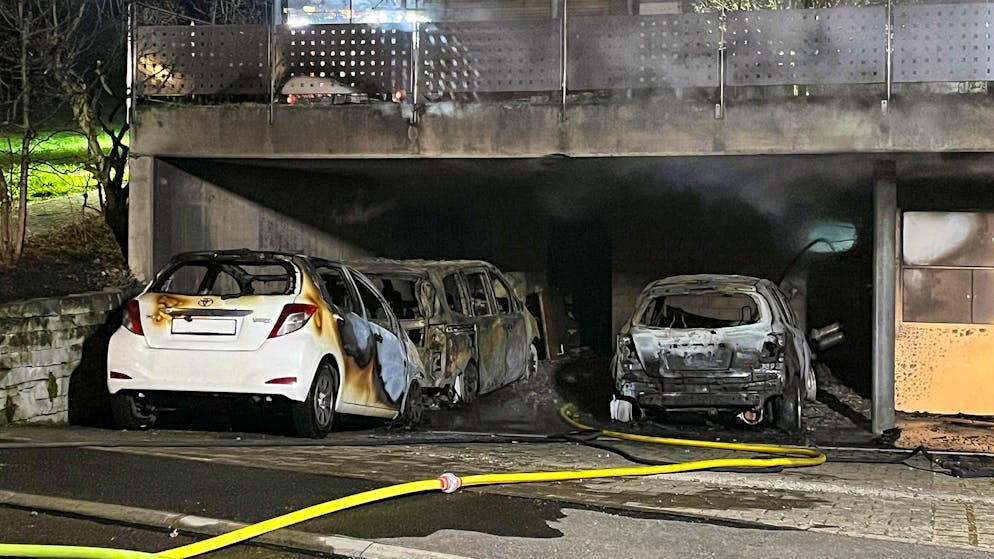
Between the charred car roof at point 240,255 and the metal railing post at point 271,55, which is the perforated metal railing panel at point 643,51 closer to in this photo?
the metal railing post at point 271,55

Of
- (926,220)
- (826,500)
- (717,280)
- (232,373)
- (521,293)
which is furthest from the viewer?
(521,293)

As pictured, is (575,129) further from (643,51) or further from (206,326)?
(206,326)

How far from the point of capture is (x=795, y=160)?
11930 millimetres

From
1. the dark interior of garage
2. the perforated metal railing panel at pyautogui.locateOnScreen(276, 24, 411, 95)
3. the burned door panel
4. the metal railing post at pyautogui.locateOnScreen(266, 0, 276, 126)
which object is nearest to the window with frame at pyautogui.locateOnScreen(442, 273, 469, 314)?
the burned door panel

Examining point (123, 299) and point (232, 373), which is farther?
point (123, 299)

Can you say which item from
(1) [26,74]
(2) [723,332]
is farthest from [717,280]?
(1) [26,74]

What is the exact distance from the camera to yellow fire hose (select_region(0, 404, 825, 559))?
4.76 metres

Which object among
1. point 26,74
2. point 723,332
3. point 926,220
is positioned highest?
point 26,74

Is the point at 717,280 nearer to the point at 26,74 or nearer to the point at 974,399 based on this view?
the point at 974,399

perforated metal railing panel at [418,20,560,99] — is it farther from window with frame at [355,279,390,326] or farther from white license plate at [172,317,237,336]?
white license plate at [172,317,237,336]

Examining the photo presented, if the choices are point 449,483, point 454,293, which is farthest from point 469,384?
point 449,483

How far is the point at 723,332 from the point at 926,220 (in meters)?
4.02

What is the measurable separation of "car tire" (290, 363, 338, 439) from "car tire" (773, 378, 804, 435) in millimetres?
4411

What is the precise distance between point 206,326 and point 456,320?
359 cm
